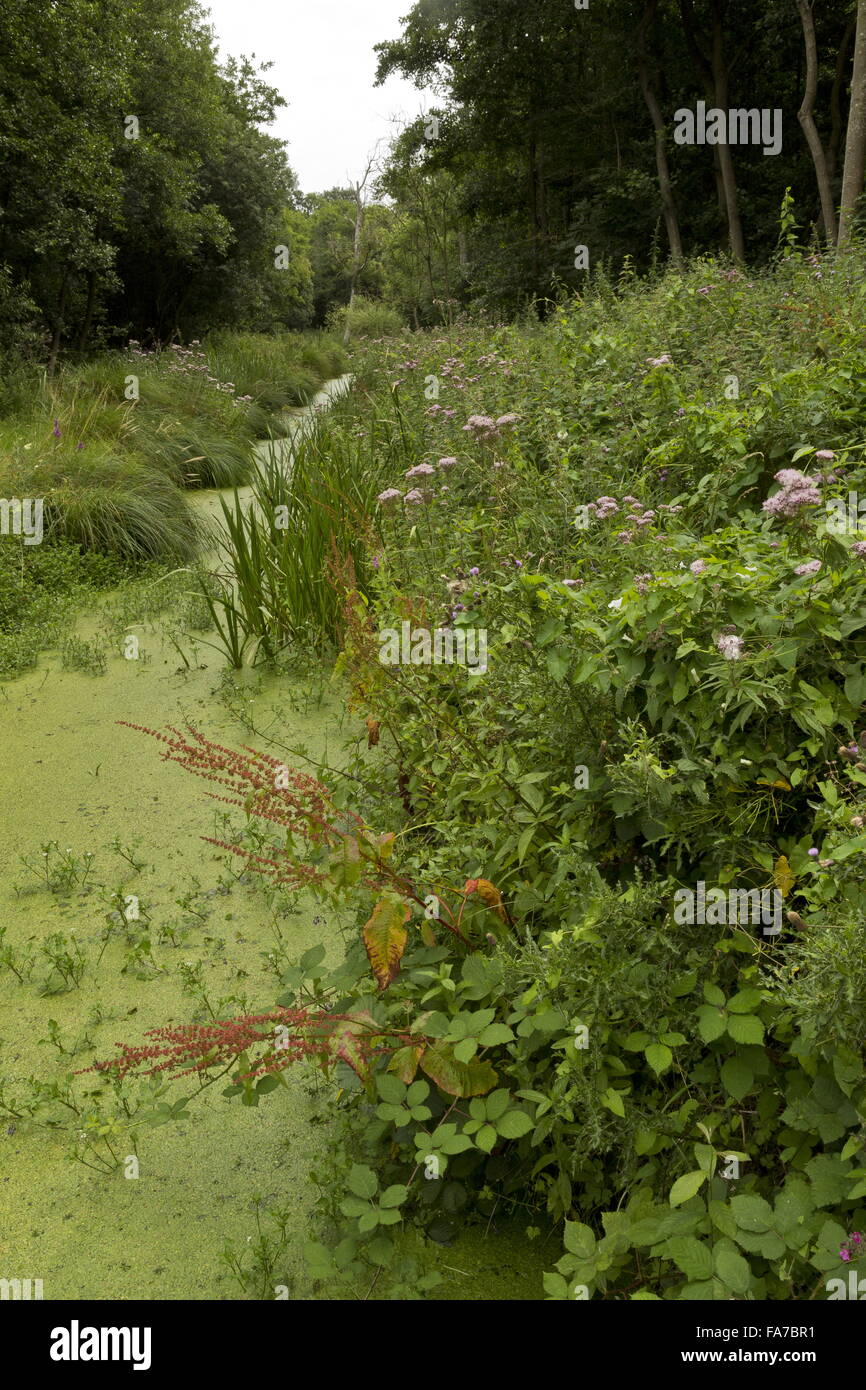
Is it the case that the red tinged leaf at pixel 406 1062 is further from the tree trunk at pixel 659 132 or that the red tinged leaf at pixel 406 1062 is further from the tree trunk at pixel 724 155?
the tree trunk at pixel 659 132

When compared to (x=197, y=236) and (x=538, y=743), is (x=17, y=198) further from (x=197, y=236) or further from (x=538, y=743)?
(x=538, y=743)

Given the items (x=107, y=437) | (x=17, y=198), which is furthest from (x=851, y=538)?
(x=17, y=198)

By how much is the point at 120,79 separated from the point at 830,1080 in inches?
507

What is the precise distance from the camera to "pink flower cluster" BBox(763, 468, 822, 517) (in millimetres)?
1693

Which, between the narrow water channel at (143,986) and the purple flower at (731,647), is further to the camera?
the narrow water channel at (143,986)

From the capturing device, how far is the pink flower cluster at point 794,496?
1.69 meters

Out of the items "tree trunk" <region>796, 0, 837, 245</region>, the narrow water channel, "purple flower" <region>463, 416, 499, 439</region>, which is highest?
"tree trunk" <region>796, 0, 837, 245</region>

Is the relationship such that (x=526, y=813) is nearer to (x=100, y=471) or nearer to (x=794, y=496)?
(x=794, y=496)

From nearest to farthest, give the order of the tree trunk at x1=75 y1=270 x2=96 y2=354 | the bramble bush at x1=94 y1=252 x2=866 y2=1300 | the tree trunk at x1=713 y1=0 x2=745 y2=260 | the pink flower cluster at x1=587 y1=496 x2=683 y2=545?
the bramble bush at x1=94 y1=252 x2=866 y2=1300
the pink flower cluster at x1=587 y1=496 x2=683 y2=545
the tree trunk at x1=713 y1=0 x2=745 y2=260
the tree trunk at x1=75 y1=270 x2=96 y2=354

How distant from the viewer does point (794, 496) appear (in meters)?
1.71

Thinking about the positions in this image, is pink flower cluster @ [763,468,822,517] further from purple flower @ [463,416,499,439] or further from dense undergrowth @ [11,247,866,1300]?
purple flower @ [463,416,499,439]

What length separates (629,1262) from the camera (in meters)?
1.39

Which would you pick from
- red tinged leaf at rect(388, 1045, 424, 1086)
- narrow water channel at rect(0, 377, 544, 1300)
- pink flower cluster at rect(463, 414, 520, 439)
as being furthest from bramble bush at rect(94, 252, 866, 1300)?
pink flower cluster at rect(463, 414, 520, 439)

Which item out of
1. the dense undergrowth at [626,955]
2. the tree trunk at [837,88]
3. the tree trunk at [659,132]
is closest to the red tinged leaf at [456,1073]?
the dense undergrowth at [626,955]
